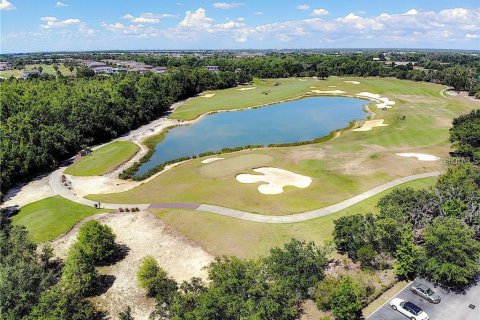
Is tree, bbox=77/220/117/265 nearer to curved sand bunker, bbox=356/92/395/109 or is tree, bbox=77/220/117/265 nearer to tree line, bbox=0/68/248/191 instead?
A: tree line, bbox=0/68/248/191

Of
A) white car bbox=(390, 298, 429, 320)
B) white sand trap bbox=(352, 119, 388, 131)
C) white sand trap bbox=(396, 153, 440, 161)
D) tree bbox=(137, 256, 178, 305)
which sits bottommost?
white car bbox=(390, 298, 429, 320)

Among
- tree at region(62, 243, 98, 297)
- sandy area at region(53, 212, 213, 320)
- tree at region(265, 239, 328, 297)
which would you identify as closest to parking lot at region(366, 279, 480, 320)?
tree at region(265, 239, 328, 297)

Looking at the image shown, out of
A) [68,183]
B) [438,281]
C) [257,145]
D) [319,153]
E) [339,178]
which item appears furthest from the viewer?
[257,145]

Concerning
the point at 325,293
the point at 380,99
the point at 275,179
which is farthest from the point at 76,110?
the point at 380,99

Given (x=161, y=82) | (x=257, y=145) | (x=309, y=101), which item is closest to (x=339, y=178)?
(x=257, y=145)

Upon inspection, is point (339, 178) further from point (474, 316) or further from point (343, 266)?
point (474, 316)

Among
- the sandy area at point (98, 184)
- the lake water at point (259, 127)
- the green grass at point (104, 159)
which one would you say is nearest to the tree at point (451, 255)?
the sandy area at point (98, 184)

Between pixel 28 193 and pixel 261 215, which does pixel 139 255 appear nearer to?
pixel 261 215
